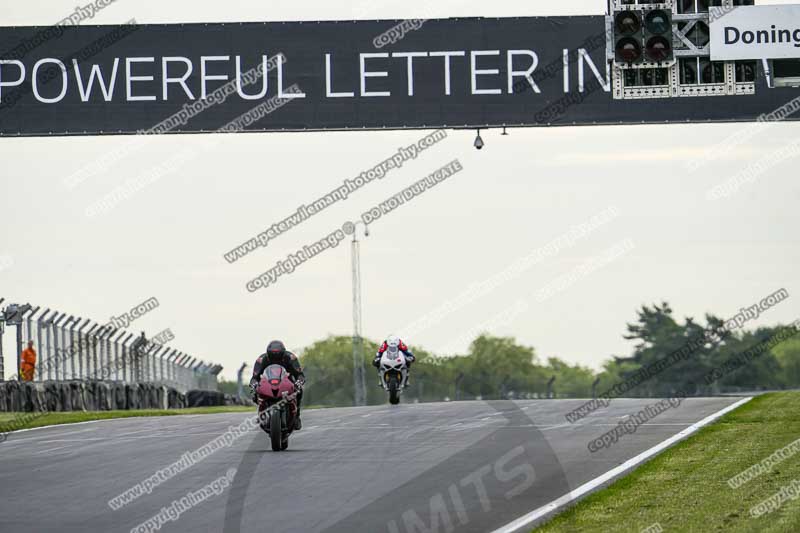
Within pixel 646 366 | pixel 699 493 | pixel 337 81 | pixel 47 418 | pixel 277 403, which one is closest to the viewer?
pixel 699 493

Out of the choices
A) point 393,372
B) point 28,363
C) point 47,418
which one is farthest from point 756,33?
point 28,363

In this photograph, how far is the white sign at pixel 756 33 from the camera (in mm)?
20734

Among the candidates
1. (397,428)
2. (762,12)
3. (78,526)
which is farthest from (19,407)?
(78,526)

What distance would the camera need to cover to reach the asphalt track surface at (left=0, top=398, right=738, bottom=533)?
12.3 meters

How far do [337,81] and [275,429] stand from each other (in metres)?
9.05

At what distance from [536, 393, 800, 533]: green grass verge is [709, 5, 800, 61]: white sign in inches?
215

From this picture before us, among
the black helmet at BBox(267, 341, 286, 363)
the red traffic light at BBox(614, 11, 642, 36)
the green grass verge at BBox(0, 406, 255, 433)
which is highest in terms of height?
the red traffic light at BBox(614, 11, 642, 36)

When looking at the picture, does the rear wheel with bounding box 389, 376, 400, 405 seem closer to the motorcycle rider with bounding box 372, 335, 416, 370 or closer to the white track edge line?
the motorcycle rider with bounding box 372, 335, 416, 370

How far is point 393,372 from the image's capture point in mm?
31266

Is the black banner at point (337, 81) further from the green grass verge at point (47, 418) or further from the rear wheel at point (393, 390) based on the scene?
the rear wheel at point (393, 390)

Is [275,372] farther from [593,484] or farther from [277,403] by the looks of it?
[593,484]

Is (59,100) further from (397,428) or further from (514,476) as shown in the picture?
(514,476)

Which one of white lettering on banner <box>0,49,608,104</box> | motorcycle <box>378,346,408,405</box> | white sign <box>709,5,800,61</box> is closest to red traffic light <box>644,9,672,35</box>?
white sign <box>709,5,800,61</box>

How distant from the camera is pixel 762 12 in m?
21.6
